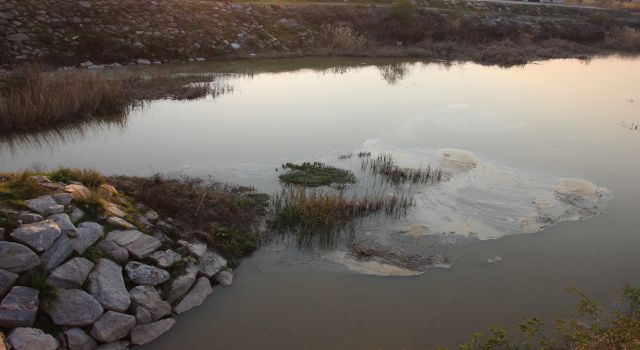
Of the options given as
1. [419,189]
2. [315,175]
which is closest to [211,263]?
[315,175]

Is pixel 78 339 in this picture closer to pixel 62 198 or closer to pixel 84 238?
pixel 84 238

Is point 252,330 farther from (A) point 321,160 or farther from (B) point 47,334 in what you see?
(A) point 321,160

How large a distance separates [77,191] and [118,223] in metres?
0.89

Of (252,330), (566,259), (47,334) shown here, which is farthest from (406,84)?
(47,334)

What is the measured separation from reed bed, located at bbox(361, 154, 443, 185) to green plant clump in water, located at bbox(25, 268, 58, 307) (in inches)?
292

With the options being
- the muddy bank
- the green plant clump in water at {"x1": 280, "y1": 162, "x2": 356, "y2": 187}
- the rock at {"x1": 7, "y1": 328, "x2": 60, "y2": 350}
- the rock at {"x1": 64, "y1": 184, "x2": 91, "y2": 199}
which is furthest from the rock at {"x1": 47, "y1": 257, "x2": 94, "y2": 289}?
the muddy bank

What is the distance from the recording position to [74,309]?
19.1ft

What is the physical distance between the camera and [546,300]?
24.1 ft

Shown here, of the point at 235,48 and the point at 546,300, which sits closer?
the point at 546,300

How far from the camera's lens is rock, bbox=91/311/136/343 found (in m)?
5.82

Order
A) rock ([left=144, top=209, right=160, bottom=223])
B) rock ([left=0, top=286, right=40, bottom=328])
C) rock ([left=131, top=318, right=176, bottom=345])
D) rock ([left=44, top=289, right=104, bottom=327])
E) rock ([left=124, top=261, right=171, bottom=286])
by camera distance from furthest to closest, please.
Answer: rock ([left=144, top=209, right=160, bottom=223]) → rock ([left=124, top=261, right=171, bottom=286]) → rock ([left=131, top=318, right=176, bottom=345]) → rock ([left=44, top=289, right=104, bottom=327]) → rock ([left=0, top=286, right=40, bottom=328])

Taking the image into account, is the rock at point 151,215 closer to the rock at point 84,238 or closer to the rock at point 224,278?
the rock at point 84,238

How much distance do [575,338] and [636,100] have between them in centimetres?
1955

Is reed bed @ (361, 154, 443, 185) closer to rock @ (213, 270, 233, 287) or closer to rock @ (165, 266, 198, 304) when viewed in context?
rock @ (213, 270, 233, 287)
